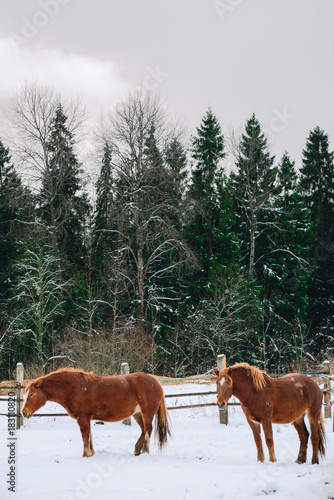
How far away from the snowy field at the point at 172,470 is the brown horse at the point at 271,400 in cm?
37

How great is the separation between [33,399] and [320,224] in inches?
1123

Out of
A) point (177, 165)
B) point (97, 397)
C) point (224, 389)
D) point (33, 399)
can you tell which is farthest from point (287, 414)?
point (177, 165)

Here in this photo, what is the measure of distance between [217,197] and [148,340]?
1001 centimetres

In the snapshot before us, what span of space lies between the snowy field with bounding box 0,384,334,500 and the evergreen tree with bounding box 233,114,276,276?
18.2 metres

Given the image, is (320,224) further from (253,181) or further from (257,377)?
(257,377)

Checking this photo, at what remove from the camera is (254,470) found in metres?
5.45

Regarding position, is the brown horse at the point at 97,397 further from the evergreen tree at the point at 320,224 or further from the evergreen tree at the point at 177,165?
the evergreen tree at the point at 320,224

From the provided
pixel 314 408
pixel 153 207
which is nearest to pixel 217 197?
pixel 153 207

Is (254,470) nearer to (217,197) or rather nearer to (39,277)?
(39,277)

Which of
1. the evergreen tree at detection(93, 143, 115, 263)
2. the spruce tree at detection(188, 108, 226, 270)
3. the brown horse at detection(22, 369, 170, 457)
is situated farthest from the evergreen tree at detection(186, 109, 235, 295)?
the brown horse at detection(22, 369, 170, 457)

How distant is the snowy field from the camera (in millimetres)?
4664

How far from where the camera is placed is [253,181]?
2697 centimetres

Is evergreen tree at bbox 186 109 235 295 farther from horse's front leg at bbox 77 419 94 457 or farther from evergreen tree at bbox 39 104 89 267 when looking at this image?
horse's front leg at bbox 77 419 94 457

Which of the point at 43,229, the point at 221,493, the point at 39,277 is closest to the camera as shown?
the point at 221,493
